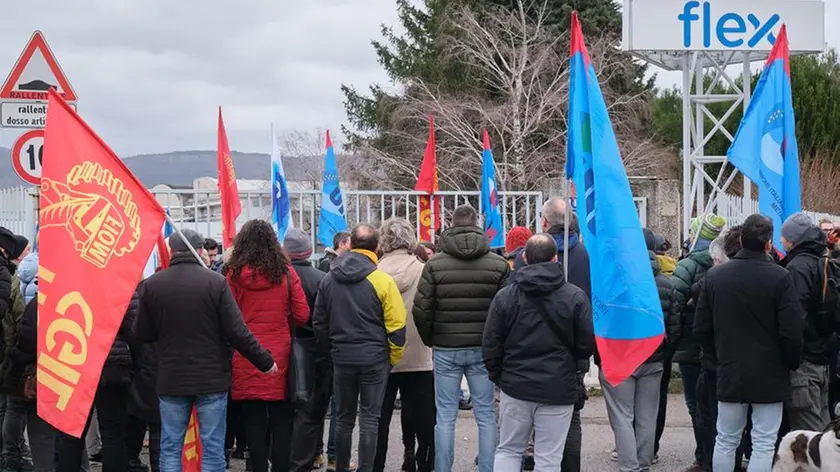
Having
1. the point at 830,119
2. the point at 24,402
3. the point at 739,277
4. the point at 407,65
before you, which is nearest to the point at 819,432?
the point at 739,277

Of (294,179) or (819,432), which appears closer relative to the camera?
(819,432)

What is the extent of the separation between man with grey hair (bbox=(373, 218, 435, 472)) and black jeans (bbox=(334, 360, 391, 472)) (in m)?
0.42

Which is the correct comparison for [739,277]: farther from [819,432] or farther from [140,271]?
[140,271]

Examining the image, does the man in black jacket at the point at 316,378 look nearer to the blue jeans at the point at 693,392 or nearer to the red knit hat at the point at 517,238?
the red knit hat at the point at 517,238

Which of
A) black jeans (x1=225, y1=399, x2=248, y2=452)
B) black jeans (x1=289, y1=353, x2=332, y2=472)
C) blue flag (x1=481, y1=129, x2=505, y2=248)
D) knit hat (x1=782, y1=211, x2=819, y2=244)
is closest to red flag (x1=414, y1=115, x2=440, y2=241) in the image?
blue flag (x1=481, y1=129, x2=505, y2=248)

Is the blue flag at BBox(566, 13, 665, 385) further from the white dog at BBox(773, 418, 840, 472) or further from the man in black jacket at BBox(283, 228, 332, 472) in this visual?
the man in black jacket at BBox(283, 228, 332, 472)

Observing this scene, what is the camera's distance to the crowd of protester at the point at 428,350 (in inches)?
225

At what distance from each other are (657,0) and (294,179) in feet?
124

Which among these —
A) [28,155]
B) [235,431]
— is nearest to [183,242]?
[235,431]

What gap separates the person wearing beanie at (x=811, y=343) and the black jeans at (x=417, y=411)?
2569 millimetres

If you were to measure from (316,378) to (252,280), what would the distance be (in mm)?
1112

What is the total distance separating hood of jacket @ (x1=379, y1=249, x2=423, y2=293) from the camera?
279 inches

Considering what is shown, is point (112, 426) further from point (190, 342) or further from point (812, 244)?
point (812, 244)

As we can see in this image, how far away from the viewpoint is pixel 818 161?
27.3 m
